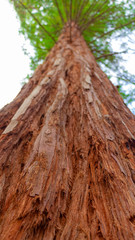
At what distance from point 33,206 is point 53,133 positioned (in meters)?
0.49

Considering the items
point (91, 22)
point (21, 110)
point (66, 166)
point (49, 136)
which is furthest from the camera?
point (91, 22)

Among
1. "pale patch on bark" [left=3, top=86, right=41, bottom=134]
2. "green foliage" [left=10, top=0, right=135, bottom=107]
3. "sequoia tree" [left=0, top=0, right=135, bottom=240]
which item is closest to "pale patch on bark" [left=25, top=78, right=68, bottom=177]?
"sequoia tree" [left=0, top=0, right=135, bottom=240]

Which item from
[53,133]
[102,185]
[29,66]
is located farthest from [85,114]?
[29,66]

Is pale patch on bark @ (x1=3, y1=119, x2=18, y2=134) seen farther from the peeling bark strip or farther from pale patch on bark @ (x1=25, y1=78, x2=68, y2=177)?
pale patch on bark @ (x1=25, y1=78, x2=68, y2=177)

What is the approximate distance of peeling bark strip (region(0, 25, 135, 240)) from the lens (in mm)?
645

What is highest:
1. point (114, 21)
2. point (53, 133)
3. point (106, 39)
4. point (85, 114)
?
point (114, 21)

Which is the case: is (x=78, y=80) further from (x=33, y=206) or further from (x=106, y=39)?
(x=106, y=39)

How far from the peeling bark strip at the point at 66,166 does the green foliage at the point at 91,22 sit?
2.20m

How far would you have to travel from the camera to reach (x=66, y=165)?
0.92 m

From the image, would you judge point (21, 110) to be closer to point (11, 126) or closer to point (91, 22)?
point (11, 126)

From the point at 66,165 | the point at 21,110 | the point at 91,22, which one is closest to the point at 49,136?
the point at 66,165

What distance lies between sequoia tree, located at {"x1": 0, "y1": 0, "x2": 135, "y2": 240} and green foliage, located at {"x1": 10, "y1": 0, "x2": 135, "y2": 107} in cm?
217

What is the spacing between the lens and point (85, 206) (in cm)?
74

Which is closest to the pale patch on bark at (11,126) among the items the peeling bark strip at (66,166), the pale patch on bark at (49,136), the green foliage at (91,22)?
the peeling bark strip at (66,166)
